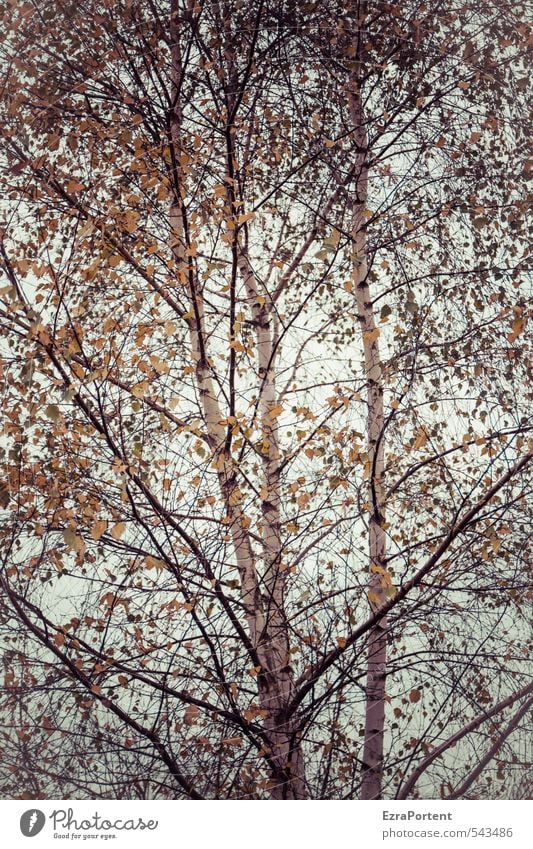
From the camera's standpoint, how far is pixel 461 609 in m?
2.62

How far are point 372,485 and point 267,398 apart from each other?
557mm

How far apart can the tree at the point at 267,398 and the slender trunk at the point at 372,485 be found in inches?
0.5

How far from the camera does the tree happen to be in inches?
96.3

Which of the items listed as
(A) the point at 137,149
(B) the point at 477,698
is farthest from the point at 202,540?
(A) the point at 137,149

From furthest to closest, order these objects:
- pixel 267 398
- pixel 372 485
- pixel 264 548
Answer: pixel 267 398
pixel 264 548
pixel 372 485

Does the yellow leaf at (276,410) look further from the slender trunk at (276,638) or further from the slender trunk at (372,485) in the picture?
the slender trunk at (372,485)

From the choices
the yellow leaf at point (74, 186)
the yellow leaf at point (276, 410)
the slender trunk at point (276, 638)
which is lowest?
the slender trunk at point (276, 638)

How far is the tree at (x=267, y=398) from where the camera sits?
8.03ft

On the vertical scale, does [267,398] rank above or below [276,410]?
above

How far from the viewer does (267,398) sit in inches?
111

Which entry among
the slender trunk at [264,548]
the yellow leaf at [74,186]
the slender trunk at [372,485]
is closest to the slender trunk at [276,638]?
the slender trunk at [264,548]

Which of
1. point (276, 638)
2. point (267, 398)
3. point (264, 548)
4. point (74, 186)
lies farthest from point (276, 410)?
point (74, 186)

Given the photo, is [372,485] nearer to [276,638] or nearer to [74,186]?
[276,638]

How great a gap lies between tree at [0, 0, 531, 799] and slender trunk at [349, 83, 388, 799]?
0.04 ft
